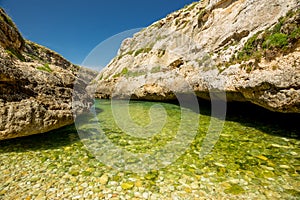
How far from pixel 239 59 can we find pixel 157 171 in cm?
682

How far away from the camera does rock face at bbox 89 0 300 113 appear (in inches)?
226

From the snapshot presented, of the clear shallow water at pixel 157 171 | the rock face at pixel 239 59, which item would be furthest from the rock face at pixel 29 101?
the rock face at pixel 239 59

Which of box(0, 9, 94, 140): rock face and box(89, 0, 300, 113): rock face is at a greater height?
box(89, 0, 300, 113): rock face

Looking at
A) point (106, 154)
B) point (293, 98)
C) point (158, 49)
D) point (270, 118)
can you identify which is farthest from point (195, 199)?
point (158, 49)

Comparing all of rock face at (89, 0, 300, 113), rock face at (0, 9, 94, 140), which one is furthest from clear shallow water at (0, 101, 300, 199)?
rock face at (89, 0, 300, 113)

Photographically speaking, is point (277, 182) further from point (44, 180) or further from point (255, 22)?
point (255, 22)

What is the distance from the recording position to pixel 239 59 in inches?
322

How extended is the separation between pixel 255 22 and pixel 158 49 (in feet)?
49.3

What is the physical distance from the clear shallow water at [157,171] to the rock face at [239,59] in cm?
202

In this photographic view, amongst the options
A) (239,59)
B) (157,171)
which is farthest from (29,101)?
(239,59)

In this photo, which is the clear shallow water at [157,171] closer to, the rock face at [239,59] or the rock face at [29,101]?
the rock face at [29,101]

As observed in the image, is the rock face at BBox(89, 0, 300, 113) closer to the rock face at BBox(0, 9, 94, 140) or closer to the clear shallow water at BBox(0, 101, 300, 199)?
the clear shallow water at BBox(0, 101, 300, 199)

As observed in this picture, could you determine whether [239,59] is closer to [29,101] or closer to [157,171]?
[157,171]

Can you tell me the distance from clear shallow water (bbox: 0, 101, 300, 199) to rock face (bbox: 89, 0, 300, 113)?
79.7 inches
